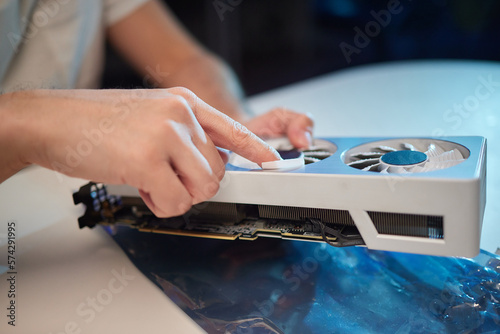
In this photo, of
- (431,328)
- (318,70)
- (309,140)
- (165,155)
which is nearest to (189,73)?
(309,140)

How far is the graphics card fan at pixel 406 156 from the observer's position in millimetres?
672

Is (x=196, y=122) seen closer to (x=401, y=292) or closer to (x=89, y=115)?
(x=89, y=115)

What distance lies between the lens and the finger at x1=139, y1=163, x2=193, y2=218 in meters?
0.60

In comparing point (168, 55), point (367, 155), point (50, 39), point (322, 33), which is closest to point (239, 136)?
point (367, 155)

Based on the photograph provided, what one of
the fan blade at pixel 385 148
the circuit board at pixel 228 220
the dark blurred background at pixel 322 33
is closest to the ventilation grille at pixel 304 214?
the circuit board at pixel 228 220

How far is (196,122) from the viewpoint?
0.64 m

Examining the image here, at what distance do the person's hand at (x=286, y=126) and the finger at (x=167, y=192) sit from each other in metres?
0.38

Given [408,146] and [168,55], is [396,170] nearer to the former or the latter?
[408,146]

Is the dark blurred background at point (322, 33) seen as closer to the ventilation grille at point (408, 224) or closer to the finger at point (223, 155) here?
the finger at point (223, 155)

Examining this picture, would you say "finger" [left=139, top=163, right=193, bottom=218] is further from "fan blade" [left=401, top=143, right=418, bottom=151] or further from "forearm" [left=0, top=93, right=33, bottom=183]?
"fan blade" [left=401, top=143, right=418, bottom=151]

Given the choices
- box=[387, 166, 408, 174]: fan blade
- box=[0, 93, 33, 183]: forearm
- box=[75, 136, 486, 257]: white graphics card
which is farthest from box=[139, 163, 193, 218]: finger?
box=[387, 166, 408, 174]: fan blade

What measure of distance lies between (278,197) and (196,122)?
0.19 metres

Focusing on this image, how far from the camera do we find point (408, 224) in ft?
2.00

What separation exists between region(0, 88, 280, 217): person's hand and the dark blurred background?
0.99 metres
